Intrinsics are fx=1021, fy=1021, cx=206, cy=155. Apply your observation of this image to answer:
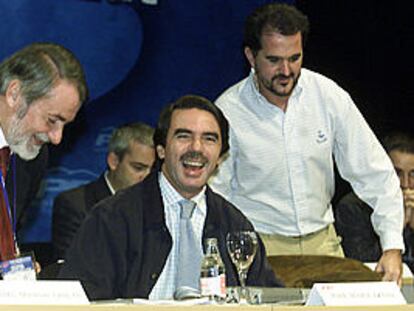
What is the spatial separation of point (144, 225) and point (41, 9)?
7.58ft

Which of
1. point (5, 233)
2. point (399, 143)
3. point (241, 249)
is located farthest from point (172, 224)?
point (399, 143)

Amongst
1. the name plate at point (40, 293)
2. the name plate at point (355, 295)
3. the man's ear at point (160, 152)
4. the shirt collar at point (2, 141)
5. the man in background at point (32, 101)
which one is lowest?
the name plate at point (355, 295)

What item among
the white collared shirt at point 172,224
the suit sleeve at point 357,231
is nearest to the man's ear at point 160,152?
the white collared shirt at point 172,224

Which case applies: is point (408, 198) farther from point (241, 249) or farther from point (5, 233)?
point (5, 233)

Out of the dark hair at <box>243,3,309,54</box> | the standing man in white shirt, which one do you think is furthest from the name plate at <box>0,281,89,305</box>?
the dark hair at <box>243,3,309,54</box>

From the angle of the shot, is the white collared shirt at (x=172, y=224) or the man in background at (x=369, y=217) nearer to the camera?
the white collared shirt at (x=172, y=224)

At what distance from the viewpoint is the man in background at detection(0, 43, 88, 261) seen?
356cm

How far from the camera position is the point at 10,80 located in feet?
11.7

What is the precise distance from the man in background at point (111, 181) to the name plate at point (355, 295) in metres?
2.65

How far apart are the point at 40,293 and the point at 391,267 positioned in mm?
2039

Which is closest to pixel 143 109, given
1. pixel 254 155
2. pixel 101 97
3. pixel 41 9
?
pixel 101 97

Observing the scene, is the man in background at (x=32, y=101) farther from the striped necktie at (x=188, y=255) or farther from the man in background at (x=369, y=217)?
the man in background at (x=369, y=217)

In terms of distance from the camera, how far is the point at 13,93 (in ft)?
11.7

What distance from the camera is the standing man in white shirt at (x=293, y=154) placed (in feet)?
15.1
